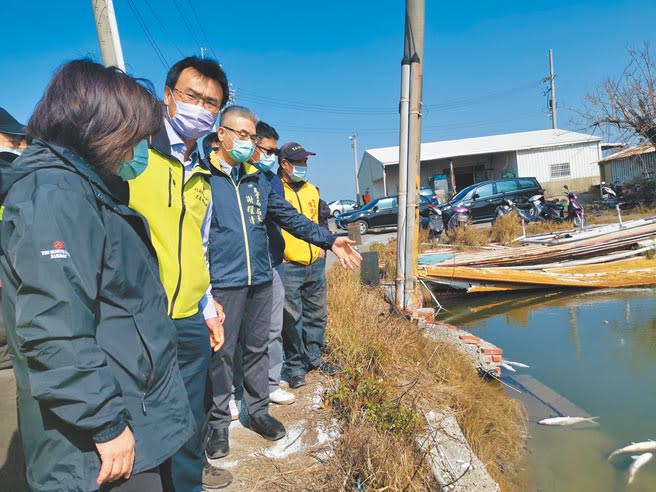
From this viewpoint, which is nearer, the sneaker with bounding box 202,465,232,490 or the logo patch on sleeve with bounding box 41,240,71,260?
the logo patch on sleeve with bounding box 41,240,71,260

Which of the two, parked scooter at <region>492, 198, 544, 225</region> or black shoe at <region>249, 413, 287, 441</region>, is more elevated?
parked scooter at <region>492, 198, 544, 225</region>

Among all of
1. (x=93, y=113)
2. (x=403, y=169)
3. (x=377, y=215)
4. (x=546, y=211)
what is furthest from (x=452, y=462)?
(x=377, y=215)

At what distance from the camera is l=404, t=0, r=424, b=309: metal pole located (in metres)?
5.18

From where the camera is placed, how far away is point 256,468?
249 cm

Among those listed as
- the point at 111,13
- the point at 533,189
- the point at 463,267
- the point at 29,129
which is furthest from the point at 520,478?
the point at 533,189

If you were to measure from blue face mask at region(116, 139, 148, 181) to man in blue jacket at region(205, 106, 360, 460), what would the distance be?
1069 millimetres

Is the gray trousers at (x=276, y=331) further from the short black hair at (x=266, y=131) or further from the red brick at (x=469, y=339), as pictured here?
the red brick at (x=469, y=339)

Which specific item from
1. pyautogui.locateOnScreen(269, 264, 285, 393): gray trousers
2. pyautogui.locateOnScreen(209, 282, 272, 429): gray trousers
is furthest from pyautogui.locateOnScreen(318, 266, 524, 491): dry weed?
pyautogui.locateOnScreen(209, 282, 272, 429): gray trousers

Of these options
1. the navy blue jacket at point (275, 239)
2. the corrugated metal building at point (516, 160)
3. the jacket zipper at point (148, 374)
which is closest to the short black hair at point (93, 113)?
the jacket zipper at point (148, 374)

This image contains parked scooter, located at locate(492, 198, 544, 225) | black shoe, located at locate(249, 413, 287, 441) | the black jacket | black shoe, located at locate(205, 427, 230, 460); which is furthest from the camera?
parked scooter, located at locate(492, 198, 544, 225)

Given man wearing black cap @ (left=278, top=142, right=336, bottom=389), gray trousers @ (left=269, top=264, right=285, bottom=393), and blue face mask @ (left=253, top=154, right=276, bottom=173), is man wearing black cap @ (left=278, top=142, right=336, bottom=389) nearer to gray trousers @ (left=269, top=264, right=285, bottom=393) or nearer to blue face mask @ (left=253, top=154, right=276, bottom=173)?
blue face mask @ (left=253, top=154, right=276, bottom=173)

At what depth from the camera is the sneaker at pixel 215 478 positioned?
2.31 metres

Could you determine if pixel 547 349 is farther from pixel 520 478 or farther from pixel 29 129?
pixel 29 129

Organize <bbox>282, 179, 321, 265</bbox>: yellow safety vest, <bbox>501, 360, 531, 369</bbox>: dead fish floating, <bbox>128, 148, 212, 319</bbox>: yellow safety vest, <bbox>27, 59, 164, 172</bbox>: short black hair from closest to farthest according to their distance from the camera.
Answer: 1. <bbox>27, 59, 164, 172</bbox>: short black hair
2. <bbox>128, 148, 212, 319</bbox>: yellow safety vest
3. <bbox>282, 179, 321, 265</bbox>: yellow safety vest
4. <bbox>501, 360, 531, 369</bbox>: dead fish floating
